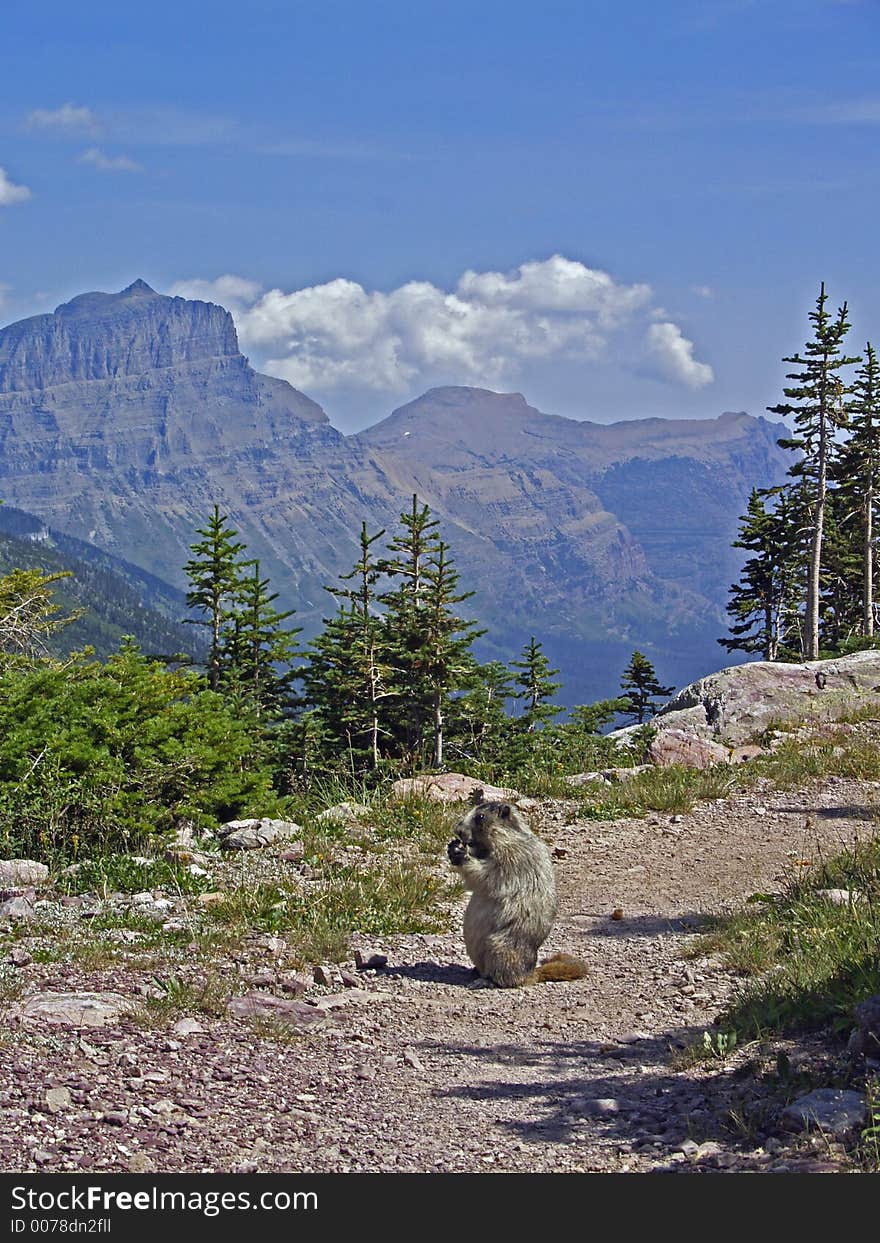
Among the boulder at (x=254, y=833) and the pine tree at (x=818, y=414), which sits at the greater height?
the pine tree at (x=818, y=414)

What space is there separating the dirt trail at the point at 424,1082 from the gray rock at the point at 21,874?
2811 millimetres

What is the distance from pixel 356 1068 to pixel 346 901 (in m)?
3.64

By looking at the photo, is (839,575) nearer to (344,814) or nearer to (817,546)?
(817,546)

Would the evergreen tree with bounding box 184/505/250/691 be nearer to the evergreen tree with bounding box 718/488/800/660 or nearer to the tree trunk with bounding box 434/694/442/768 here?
the tree trunk with bounding box 434/694/442/768

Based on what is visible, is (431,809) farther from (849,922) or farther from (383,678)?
(383,678)

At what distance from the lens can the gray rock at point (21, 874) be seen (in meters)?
11.4

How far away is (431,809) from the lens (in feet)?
48.8

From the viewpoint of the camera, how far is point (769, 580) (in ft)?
208

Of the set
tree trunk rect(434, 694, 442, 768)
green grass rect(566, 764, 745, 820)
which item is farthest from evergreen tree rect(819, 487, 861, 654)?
green grass rect(566, 764, 745, 820)

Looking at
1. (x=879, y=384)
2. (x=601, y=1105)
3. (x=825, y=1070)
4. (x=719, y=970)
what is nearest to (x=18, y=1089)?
Answer: (x=601, y=1105)

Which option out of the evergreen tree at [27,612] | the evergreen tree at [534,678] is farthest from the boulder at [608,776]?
the evergreen tree at [534,678]

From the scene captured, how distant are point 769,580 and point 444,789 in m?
50.8

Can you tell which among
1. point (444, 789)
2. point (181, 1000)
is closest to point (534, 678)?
point (444, 789)

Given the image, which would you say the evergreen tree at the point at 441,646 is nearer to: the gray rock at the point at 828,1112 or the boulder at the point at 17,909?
the boulder at the point at 17,909
